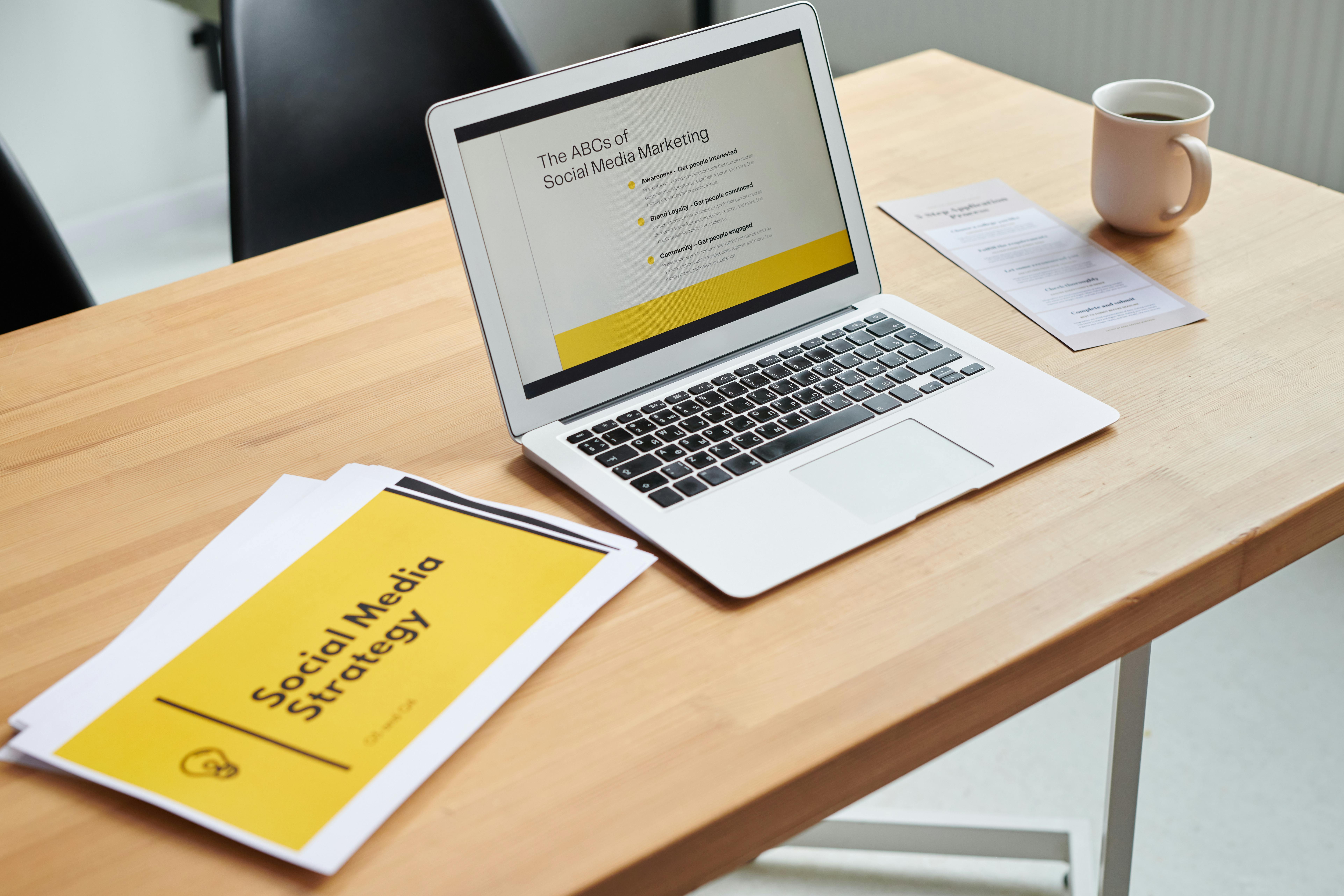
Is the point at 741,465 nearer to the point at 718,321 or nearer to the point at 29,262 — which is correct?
the point at 718,321

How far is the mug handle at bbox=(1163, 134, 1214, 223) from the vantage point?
3.01ft

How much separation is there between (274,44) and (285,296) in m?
0.49

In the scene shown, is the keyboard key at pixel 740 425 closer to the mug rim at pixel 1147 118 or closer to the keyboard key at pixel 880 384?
the keyboard key at pixel 880 384

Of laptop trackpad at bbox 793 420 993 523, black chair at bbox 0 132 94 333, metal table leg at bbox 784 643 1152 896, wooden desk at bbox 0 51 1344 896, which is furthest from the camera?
metal table leg at bbox 784 643 1152 896

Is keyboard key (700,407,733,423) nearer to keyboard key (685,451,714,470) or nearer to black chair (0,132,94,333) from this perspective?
keyboard key (685,451,714,470)

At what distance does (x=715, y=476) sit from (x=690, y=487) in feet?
0.06

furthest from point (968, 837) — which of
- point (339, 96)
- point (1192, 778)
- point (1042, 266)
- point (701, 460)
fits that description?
point (339, 96)

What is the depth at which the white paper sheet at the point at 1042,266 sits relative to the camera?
86 centimetres

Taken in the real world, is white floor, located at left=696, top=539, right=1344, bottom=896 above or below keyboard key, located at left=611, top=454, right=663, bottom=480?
below

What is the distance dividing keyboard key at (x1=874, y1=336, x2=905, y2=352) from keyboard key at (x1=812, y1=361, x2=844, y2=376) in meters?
0.04

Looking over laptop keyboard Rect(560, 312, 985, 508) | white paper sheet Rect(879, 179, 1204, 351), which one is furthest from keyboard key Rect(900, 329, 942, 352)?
white paper sheet Rect(879, 179, 1204, 351)

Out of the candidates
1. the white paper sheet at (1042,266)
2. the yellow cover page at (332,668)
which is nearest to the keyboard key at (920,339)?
the white paper sheet at (1042,266)

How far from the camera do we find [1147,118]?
1.02m

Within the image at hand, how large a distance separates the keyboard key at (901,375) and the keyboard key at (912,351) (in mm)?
19
